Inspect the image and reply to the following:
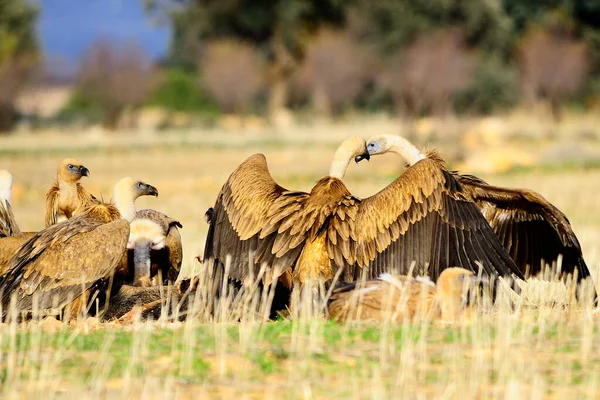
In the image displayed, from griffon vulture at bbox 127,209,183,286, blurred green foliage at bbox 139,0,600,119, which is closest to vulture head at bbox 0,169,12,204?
griffon vulture at bbox 127,209,183,286

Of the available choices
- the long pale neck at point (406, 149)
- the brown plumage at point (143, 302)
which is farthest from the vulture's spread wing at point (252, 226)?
the long pale neck at point (406, 149)

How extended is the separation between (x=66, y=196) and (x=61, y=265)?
2460 mm

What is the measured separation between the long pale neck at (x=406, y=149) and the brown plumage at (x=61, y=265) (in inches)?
110

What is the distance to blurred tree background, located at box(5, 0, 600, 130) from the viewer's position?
52812 mm

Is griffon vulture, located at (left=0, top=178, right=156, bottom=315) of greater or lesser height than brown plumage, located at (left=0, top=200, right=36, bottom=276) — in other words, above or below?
below

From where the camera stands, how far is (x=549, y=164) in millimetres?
29781

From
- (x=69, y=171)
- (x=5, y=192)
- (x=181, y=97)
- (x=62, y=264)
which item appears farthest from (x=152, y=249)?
(x=181, y=97)

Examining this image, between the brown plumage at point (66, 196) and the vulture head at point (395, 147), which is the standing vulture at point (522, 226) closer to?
the vulture head at point (395, 147)

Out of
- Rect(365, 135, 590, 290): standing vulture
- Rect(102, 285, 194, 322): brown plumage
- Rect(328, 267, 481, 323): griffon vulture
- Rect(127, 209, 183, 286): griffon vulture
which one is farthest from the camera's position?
Rect(127, 209, 183, 286): griffon vulture

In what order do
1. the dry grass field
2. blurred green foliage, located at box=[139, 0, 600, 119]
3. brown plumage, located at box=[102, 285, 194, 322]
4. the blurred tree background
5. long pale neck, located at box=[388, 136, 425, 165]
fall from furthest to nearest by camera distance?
blurred green foliage, located at box=[139, 0, 600, 119]
the blurred tree background
long pale neck, located at box=[388, 136, 425, 165]
brown plumage, located at box=[102, 285, 194, 322]
the dry grass field

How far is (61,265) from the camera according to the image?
8.43m

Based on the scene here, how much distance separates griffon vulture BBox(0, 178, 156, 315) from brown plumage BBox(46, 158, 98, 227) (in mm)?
2138

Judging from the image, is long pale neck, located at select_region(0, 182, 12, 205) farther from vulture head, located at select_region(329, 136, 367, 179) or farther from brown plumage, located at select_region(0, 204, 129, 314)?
vulture head, located at select_region(329, 136, 367, 179)

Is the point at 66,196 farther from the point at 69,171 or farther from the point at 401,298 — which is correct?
the point at 401,298
